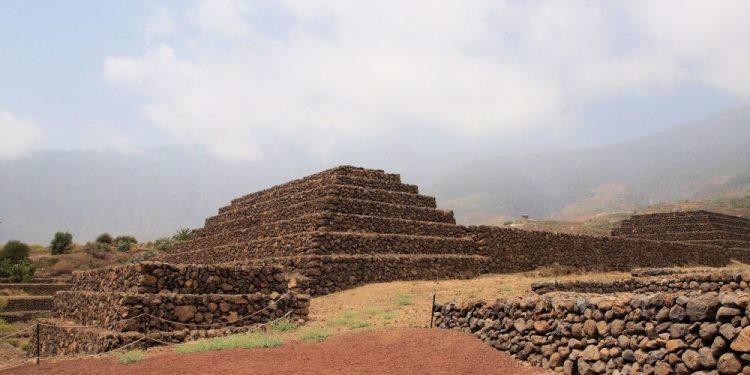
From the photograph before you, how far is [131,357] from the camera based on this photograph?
10969 millimetres

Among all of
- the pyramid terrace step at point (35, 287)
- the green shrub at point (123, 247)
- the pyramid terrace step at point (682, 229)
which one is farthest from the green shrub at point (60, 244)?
the pyramid terrace step at point (682, 229)

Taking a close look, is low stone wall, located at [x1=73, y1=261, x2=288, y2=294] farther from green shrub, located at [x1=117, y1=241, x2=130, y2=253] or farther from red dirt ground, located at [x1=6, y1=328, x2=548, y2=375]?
green shrub, located at [x1=117, y1=241, x2=130, y2=253]

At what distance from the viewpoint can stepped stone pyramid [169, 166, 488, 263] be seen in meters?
21.2

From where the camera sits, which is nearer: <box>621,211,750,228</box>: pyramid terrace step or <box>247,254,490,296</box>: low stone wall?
<box>247,254,490,296</box>: low stone wall

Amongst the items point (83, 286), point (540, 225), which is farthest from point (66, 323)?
point (540, 225)

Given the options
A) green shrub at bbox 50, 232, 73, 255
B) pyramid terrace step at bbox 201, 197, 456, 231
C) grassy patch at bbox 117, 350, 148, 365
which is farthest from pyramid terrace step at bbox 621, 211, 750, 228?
green shrub at bbox 50, 232, 73, 255

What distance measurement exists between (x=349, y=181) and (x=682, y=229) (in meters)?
35.4

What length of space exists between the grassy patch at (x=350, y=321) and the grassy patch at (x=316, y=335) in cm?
84

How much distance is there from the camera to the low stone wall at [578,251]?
84.1 feet

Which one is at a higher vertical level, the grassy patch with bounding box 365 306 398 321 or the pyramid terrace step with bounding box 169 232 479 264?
the pyramid terrace step with bounding box 169 232 479 264

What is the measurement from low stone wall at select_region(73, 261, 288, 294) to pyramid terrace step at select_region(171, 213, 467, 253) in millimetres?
5357

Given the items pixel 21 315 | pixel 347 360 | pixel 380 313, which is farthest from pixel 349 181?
pixel 21 315

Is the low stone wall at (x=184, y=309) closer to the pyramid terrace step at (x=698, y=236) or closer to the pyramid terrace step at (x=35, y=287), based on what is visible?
the pyramid terrace step at (x=35, y=287)

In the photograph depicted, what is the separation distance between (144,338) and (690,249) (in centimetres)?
3884
